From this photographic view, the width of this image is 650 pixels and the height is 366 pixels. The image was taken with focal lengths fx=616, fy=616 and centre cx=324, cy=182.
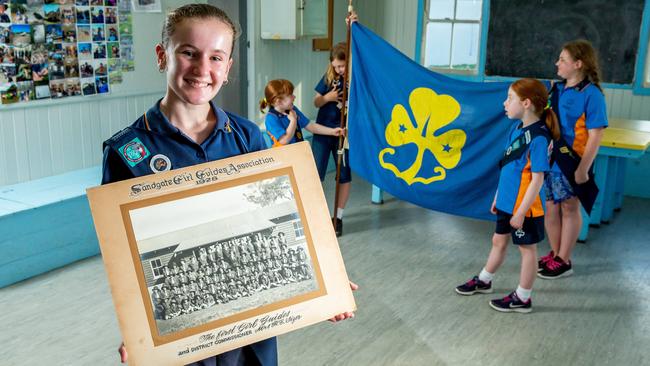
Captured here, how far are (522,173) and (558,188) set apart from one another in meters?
0.78

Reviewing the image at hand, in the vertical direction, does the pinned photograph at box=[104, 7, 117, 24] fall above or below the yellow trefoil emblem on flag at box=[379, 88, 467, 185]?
above

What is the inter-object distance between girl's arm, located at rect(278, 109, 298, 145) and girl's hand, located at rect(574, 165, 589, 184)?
165cm

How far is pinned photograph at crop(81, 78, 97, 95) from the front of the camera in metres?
3.94

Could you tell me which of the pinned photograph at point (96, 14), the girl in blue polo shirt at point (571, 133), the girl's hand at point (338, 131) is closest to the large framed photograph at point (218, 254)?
the girl in blue polo shirt at point (571, 133)

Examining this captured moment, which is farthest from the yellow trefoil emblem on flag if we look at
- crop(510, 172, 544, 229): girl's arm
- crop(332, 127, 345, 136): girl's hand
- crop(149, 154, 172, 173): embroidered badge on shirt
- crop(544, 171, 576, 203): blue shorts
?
crop(149, 154, 172, 173): embroidered badge on shirt

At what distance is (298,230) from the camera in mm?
1371

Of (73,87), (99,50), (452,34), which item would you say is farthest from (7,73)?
(452,34)

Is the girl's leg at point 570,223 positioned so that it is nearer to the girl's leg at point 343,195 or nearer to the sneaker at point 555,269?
the sneaker at point 555,269

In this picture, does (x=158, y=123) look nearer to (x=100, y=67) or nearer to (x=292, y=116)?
(x=292, y=116)

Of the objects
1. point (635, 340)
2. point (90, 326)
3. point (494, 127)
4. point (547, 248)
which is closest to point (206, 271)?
point (90, 326)

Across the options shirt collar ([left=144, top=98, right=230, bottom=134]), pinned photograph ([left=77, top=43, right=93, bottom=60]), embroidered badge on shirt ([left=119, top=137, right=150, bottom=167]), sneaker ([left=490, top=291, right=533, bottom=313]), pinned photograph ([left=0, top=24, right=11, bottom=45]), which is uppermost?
pinned photograph ([left=0, top=24, right=11, bottom=45])

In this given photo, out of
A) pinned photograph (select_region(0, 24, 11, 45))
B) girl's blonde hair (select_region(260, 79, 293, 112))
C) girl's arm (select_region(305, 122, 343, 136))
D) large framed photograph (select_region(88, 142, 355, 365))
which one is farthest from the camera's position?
girl's arm (select_region(305, 122, 343, 136))

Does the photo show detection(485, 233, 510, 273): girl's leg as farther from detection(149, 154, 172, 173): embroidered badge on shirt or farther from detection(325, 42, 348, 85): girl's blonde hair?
detection(149, 154, 172, 173): embroidered badge on shirt

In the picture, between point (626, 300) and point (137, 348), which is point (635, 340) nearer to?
point (626, 300)
